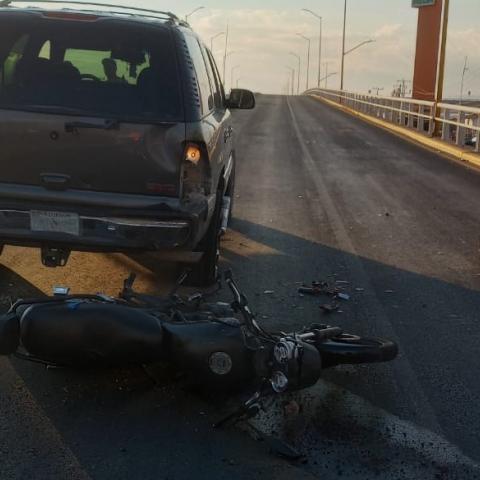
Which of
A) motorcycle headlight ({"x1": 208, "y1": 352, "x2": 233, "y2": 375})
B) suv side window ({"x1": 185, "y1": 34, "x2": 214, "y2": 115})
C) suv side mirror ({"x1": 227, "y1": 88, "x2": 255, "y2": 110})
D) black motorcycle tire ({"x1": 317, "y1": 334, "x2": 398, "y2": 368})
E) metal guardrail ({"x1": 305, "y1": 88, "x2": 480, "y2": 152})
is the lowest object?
metal guardrail ({"x1": 305, "y1": 88, "x2": 480, "y2": 152})

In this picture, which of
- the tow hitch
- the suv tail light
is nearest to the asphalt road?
the tow hitch

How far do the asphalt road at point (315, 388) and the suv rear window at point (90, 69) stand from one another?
1603 mm

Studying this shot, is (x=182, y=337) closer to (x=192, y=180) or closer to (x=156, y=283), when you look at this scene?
(x=192, y=180)

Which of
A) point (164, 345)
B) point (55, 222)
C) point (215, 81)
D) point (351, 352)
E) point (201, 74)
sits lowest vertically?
point (351, 352)

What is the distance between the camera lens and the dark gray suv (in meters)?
4.56

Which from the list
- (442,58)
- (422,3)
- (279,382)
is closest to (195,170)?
(279,382)

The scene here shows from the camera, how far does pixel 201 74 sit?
5.47 meters

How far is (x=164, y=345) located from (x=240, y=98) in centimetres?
407

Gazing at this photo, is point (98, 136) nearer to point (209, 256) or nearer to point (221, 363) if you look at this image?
point (209, 256)

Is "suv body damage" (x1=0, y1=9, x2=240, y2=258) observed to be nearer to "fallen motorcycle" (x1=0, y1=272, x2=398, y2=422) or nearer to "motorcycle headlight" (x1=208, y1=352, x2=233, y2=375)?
"fallen motorcycle" (x1=0, y1=272, x2=398, y2=422)

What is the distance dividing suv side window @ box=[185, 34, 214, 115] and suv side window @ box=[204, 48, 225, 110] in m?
0.49

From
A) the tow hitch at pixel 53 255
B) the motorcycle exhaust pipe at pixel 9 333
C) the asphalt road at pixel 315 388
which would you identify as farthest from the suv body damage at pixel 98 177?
the motorcycle exhaust pipe at pixel 9 333

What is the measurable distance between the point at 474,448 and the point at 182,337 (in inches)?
58.9

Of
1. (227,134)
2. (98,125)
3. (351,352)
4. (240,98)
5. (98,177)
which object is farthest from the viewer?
(240,98)
